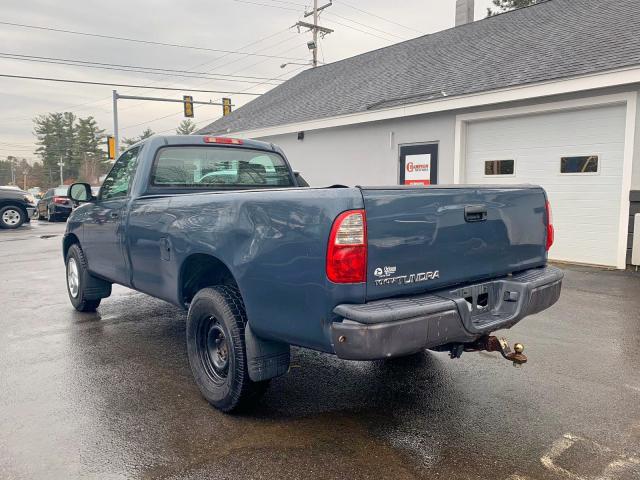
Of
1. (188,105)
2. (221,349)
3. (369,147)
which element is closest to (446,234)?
(221,349)

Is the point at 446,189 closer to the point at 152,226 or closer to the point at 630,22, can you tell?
the point at 152,226

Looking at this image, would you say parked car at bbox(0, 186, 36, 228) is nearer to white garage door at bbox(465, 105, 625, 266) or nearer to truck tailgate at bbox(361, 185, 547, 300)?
white garage door at bbox(465, 105, 625, 266)

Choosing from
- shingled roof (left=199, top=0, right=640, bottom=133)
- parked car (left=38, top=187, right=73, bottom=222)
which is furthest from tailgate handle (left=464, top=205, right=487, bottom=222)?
parked car (left=38, top=187, right=73, bottom=222)

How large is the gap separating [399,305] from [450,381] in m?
1.65

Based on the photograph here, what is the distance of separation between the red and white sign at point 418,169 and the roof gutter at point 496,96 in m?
1.06

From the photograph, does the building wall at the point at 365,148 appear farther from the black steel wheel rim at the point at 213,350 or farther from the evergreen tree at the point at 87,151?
the evergreen tree at the point at 87,151

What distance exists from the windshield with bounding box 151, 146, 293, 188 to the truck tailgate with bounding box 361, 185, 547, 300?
2599mm

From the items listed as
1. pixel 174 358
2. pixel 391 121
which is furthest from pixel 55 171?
pixel 174 358

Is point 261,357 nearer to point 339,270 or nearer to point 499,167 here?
point 339,270

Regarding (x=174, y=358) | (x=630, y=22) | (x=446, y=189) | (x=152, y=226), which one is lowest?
(x=174, y=358)

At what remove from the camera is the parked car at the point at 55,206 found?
21859mm

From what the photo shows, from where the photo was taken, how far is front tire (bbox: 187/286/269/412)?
10.7 ft

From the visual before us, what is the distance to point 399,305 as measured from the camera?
2.69 metres

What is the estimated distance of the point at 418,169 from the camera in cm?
1243
